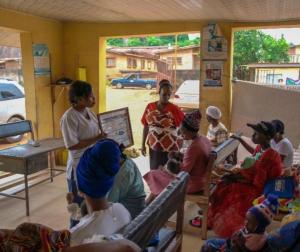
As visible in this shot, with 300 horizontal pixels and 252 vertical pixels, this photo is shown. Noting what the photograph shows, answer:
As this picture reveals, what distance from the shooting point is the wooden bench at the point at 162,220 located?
1.44m

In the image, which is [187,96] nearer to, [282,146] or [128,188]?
[282,146]

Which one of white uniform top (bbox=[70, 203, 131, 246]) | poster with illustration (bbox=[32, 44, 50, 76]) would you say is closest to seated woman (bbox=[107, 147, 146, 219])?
white uniform top (bbox=[70, 203, 131, 246])

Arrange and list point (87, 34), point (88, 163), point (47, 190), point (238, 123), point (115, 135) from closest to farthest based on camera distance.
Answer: point (88, 163)
point (115, 135)
point (47, 190)
point (238, 123)
point (87, 34)

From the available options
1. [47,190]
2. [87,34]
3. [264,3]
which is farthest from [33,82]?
[264,3]

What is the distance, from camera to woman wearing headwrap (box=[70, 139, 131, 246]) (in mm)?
1398

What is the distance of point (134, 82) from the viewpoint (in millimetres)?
10695

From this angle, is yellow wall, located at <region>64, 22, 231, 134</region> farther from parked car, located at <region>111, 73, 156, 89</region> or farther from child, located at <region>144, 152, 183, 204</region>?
parked car, located at <region>111, 73, 156, 89</region>

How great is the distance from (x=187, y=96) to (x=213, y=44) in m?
2.28

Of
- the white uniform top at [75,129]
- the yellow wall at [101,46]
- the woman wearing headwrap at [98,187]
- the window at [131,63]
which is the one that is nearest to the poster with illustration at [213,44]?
the yellow wall at [101,46]

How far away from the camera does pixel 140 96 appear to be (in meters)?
10.6

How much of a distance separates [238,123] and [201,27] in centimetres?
136

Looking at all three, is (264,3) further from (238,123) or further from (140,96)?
(140,96)

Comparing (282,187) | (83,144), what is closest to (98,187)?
(83,144)

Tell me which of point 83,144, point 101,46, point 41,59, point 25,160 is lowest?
point 25,160
